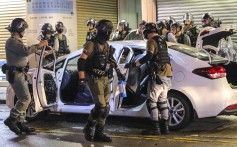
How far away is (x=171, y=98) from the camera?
7.75 meters

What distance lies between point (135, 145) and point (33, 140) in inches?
67.7

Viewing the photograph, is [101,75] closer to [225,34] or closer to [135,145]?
[135,145]

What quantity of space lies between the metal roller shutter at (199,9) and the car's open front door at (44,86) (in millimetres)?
6534

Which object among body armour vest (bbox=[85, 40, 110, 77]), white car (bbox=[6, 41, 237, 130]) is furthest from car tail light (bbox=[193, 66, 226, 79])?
body armour vest (bbox=[85, 40, 110, 77])

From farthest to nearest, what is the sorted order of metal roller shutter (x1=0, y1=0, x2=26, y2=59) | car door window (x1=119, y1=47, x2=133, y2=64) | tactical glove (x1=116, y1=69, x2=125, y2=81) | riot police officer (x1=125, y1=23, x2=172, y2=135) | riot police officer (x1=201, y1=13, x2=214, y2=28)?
metal roller shutter (x1=0, y1=0, x2=26, y2=59) → riot police officer (x1=201, y1=13, x2=214, y2=28) → car door window (x1=119, y1=47, x2=133, y2=64) → riot police officer (x1=125, y1=23, x2=172, y2=135) → tactical glove (x1=116, y1=69, x2=125, y2=81)

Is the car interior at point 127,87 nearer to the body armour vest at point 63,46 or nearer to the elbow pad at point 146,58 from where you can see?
the elbow pad at point 146,58

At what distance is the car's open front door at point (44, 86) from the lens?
324 inches

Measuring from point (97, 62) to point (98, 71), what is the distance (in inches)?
5.5

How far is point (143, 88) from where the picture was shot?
26.2 ft

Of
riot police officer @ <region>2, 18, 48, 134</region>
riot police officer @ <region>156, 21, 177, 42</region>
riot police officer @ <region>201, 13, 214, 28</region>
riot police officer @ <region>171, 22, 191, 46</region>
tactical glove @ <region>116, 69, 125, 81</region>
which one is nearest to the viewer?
tactical glove @ <region>116, 69, 125, 81</region>

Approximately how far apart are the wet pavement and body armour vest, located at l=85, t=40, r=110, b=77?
43.0 inches

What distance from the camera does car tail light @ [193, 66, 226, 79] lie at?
7.48 m

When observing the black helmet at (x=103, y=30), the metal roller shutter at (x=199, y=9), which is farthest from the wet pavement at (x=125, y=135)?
the metal roller shutter at (x=199, y=9)

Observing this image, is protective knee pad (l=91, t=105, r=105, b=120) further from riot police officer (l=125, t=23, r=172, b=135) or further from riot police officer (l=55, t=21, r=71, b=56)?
riot police officer (l=55, t=21, r=71, b=56)
